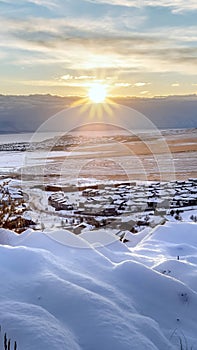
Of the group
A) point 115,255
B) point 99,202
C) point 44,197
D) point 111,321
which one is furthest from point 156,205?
point 111,321

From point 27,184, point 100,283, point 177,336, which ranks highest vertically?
point 27,184

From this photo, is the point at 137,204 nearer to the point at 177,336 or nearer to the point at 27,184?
the point at 27,184

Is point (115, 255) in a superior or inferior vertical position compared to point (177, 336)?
superior

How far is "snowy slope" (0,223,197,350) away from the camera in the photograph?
2.49 metres

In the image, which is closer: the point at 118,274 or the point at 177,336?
the point at 177,336

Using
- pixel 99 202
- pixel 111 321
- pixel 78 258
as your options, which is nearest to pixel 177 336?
pixel 111 321

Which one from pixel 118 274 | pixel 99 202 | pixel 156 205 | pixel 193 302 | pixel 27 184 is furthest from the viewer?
pixel 27 184

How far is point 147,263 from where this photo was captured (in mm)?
4316

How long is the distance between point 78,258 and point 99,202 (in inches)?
417

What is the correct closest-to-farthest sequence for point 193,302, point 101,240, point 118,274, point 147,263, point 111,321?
point 111,321 → point 193,302 → point 118,274 → point 147,263 → point 101,240

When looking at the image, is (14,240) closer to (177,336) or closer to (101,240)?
(101,240)

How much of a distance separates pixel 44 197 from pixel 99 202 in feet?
8.84

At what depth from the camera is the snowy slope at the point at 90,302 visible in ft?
8.17

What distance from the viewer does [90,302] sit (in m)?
2.88
